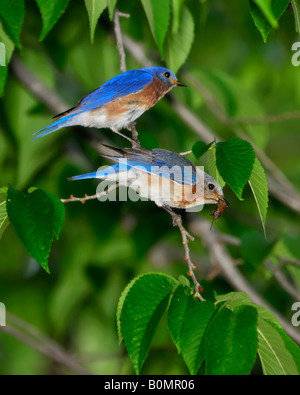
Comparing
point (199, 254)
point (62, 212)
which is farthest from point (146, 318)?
point (199, 254)

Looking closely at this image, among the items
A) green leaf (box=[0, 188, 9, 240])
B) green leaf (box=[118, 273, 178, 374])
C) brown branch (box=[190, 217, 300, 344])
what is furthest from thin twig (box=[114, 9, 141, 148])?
green leaf (box=[118, 273, 178, 374])

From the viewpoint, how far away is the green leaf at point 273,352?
203cm

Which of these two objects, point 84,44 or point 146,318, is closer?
point 146,318

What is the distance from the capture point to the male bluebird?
321 cm

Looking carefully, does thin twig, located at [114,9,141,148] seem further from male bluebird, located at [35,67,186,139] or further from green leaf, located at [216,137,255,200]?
green leaf, located at [216,137,255,200]

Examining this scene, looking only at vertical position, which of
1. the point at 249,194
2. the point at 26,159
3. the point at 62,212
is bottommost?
the point at 249,194

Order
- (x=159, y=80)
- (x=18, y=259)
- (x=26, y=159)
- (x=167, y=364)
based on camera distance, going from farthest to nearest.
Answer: (x=18, y=259), (x=167, y=364), (x=26, y=159), (x=159, y=80)

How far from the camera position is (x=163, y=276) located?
2203 mm

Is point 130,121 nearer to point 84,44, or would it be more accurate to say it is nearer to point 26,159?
point 26,159

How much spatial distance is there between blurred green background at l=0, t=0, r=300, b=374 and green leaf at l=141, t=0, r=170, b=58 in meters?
1.49

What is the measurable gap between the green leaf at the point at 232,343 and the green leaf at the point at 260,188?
0.37 meters

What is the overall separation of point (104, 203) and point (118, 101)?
219 cm

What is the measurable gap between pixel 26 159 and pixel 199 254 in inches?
114
